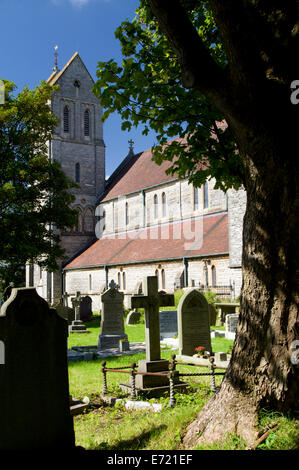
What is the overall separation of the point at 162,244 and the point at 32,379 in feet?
88.4

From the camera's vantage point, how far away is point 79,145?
4531 centimetres

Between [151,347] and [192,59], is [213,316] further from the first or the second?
[192,59]

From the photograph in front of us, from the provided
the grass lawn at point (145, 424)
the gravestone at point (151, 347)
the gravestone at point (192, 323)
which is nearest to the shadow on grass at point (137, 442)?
the grass lawn at point (145, 424)

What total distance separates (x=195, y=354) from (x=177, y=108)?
708 cm

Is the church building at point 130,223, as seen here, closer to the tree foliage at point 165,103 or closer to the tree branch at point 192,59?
the tree foliage at point 165,103

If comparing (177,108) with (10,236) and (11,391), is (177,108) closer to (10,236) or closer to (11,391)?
(11,391)

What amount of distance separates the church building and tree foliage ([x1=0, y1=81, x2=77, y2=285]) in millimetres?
1871

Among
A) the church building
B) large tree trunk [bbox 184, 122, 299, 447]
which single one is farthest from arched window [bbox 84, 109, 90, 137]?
large tree trunk [bbox 184, 122, 299, 447]

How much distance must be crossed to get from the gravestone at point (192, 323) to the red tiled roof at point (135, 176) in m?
23.3

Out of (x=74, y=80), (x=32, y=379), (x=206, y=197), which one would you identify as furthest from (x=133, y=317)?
(x=74, y=80)

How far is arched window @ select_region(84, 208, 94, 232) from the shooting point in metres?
43.3

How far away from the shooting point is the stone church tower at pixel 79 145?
143 feet

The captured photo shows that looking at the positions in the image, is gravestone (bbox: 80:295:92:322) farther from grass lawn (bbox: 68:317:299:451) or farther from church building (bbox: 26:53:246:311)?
grass lawn (bbox: 68:317:299:451)

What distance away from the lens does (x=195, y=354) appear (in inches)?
440
